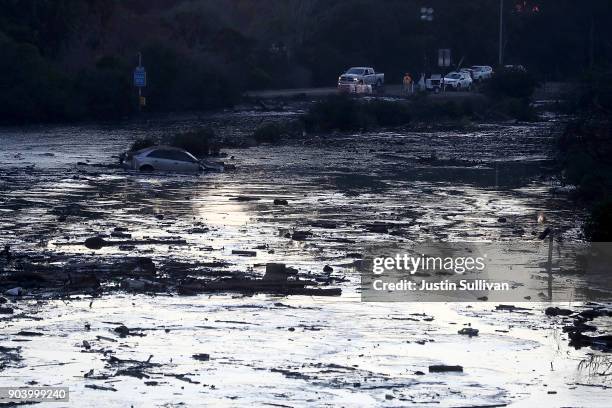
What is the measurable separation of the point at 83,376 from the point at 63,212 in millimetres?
16801

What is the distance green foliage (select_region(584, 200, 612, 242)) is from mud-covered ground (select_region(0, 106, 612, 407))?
6.12 ft

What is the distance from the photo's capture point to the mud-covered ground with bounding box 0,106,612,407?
610 inches

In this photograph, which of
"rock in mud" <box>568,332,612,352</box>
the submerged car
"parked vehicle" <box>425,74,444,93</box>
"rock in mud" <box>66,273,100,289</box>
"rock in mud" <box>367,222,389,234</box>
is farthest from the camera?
"parked vehicle" <box>425,74,444,93</box>

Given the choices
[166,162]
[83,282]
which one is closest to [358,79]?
[166,162]

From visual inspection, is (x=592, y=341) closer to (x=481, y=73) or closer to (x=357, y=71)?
(x=357, y=71)

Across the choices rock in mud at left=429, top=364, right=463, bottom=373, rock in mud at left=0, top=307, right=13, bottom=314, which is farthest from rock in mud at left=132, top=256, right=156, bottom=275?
rock in mud at left=429, top=364, right=463, bottom=373

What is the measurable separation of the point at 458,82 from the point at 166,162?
47.3 m

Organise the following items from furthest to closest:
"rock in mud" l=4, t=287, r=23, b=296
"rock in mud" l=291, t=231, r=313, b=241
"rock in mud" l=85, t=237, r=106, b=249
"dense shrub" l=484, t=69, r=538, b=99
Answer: "dense shrub" l=484, t=69, r=538, b=99
"rock in mud" l=291, t=231, r=313, b=241
"rock in mud" l=85, t=237, r=106, b=249
"rock in mud" l=4, t=287, r=23, b=296

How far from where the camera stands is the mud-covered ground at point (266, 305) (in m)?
15.5

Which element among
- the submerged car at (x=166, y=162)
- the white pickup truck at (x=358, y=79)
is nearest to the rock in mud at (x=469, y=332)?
the submerged car at (x=166, y=162)

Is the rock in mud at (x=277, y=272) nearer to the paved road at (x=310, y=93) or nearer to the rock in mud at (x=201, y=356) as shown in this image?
the rock in mud at (x=201, y=356)

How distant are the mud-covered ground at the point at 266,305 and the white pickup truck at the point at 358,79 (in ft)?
128

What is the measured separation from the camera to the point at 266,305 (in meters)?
20.2

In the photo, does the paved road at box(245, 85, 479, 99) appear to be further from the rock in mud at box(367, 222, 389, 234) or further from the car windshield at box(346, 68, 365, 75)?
the rock in mud at box(367, 222, 389, 234)
